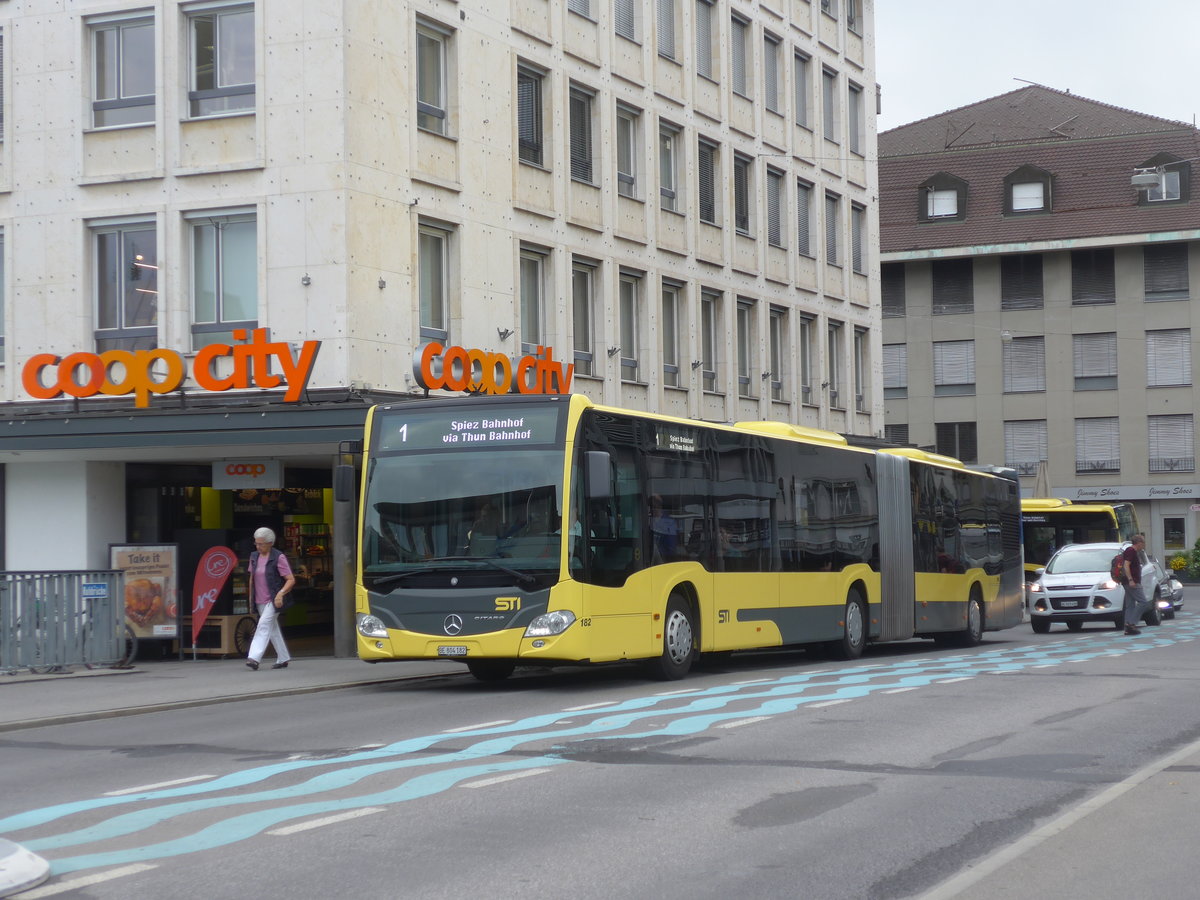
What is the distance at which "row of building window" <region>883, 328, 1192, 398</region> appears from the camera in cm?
6500

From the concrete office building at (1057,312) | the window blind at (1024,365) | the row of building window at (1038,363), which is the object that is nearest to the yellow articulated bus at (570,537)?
the concrete office building at (1057,312)

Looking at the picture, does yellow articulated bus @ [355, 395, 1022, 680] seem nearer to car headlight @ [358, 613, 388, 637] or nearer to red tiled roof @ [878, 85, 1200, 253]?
car headlight @ [358, 613, 388, 637]

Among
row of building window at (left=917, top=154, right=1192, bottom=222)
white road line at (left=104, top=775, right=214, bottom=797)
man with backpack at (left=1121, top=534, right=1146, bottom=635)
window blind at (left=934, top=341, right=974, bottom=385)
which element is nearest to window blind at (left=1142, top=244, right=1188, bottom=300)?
row of building window at (left=917, top=154, right=1192, bottom=222)

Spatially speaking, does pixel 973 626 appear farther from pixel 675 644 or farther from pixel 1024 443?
pixel 1024 443

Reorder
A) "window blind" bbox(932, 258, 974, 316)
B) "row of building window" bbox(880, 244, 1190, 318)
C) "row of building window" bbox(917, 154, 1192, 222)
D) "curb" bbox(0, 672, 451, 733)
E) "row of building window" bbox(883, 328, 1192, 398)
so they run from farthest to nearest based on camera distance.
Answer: "window blind" bbox(932, 258, 974, 316) → "row of building window" bbox(917, 154, 1192, 222) → "row of building window" bbox(880, 244, 1190, 318) → "row of building window" bbox(883, 328, 1192, 398) → "curb" bbox(0, 672, 451, 733)

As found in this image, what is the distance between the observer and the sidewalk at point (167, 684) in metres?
15.4

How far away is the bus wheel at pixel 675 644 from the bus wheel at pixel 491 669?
5.18 ft

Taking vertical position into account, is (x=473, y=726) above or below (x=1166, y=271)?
below

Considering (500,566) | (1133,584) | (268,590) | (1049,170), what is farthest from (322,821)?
(1049,170)

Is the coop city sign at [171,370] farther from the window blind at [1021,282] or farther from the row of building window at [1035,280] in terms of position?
the window blind at [1021,282]

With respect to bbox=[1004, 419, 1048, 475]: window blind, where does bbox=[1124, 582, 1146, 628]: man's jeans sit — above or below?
below

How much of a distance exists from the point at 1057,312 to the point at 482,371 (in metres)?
45.7

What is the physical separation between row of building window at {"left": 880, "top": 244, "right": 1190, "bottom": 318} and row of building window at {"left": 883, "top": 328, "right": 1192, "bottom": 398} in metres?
1.39

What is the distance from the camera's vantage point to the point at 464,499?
16531 millimetres
